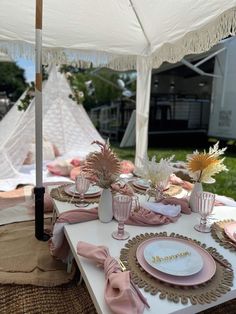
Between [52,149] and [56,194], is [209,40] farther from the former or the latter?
[52,149]

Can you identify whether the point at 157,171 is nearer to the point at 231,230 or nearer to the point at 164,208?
the point at 164,208

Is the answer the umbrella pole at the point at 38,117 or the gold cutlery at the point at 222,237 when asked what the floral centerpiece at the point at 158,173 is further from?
the umbrella pole at the point at 38,117

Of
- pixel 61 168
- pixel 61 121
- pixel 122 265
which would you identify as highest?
pixel 61 121

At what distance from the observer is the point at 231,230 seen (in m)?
1.25

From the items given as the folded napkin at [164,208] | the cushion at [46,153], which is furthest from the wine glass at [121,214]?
the cushion at [46,153]

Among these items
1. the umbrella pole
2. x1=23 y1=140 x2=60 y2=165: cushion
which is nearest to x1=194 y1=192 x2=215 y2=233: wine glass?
the umbrella pole

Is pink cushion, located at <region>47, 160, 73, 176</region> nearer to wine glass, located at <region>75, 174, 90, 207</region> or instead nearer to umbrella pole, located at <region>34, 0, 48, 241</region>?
umbrella pole, located at <region>34, 0, 48, 241</region>

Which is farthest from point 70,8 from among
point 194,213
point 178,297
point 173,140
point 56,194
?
point 173,140

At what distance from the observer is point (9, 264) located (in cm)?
155

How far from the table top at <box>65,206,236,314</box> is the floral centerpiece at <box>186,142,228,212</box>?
0.49 feet

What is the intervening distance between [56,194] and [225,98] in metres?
5.71

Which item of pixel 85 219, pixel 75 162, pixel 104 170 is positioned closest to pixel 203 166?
pixel 104 170

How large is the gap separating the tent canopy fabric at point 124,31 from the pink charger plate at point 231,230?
49.1 inches

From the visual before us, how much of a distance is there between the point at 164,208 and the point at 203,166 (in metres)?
0.34
